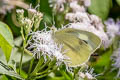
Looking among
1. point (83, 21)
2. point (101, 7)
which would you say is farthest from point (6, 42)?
point (101, 7)

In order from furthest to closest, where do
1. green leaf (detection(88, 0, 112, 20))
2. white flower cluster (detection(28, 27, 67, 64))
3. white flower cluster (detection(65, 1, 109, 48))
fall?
green leaf (detection(88, 0, 112, 20)) < white flower cluster (detection(65, 1, 109, 48)) < white flower cluster (detection(28, 27, 67, 64))

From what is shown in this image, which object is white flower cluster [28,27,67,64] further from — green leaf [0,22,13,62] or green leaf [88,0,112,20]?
green leaf [88,0,112,20]

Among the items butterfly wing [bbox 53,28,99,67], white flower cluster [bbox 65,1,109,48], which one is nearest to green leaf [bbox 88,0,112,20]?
white flower cluster [bbox 65,1,109,48]

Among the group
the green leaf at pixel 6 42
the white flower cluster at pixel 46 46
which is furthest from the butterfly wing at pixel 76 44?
the green leaf at pixel 6 42

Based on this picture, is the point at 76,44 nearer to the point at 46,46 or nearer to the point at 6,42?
the point at 46,46

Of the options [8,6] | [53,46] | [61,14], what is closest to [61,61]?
[53,46]

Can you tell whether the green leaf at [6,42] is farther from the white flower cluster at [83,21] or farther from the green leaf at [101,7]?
the green leaf at [101,7]
